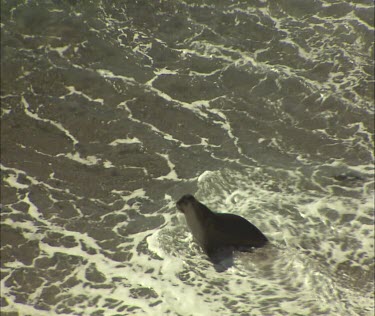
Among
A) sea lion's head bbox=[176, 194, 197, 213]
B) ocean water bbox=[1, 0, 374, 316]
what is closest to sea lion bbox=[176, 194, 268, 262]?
sea lion's head bbox=[176, 194, 197, 213]

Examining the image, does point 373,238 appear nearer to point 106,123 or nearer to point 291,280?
point 291,280

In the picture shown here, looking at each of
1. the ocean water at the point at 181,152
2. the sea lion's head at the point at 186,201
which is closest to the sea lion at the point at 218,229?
the sea lion's head at the point at 186,201

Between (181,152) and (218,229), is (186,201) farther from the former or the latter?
(181,152)

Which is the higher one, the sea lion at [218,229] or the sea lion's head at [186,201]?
the sea lion's head at [186,201]

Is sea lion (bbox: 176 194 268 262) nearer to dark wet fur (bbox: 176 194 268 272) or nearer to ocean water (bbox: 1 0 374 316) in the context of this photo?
dark wet fur (bbox: 176 194 268 272)

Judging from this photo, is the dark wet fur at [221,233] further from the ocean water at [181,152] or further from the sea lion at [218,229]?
the ocean water at [181,152]
